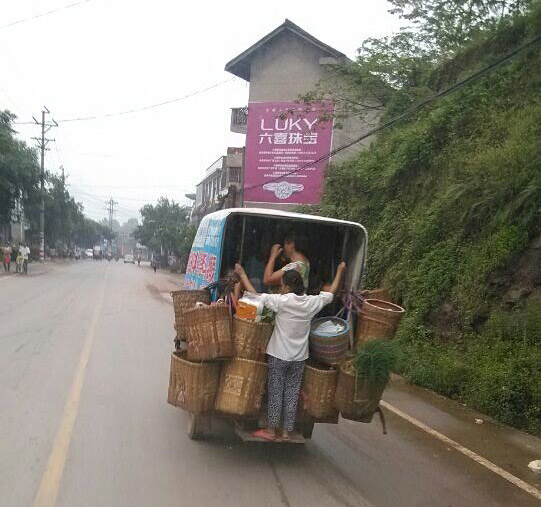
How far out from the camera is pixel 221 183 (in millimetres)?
45438

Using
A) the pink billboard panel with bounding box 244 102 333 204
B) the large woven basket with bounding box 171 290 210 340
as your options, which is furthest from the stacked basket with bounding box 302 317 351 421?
the pink billboard panel with bounding box 244 102 333 204

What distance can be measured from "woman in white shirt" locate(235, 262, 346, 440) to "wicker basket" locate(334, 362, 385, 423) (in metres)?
0.38

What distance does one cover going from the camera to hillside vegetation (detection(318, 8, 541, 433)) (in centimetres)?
761

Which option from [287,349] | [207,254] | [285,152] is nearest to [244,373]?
[287,349]

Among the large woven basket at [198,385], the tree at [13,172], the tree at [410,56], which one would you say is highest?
the tree at [410,56]

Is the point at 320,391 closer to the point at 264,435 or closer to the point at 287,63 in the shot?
the point at 264,435

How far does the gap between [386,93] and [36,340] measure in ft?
46.9

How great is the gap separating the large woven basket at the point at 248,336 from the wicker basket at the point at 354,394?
2.33 feet

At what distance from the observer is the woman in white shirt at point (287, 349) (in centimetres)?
477

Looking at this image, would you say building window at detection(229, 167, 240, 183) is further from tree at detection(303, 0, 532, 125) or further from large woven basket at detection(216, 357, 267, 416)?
large woven basket at detection(216, 357, 267, 416)

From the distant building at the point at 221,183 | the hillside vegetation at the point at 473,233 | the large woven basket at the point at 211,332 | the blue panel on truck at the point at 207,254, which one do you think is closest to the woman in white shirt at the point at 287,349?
the large woven basket at the point at 211,332

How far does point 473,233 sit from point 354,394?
6260mm

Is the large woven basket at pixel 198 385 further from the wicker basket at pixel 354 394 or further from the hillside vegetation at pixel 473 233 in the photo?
the hillside vegetation at pixel 473 233

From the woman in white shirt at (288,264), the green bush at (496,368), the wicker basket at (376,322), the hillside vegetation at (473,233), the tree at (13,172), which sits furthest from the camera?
the tree at (13,172)
